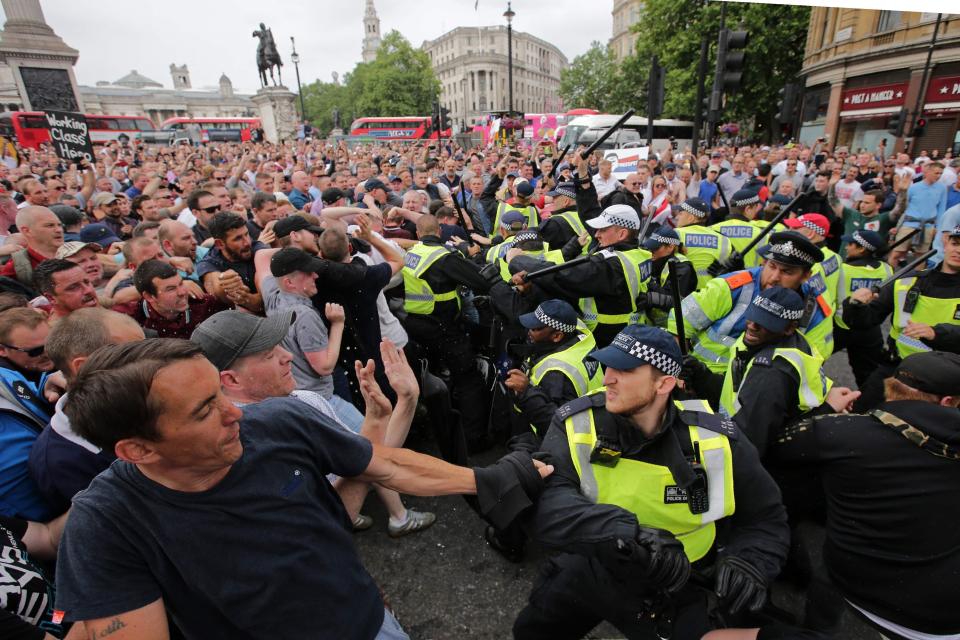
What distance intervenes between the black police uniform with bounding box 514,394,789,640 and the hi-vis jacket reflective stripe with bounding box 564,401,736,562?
43 mm

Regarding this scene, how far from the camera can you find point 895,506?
1981 mm

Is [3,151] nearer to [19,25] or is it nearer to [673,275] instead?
[19,25]

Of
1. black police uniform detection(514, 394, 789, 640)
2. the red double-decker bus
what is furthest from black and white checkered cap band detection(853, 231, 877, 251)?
the red double-decker bus

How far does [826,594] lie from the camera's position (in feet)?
7.45

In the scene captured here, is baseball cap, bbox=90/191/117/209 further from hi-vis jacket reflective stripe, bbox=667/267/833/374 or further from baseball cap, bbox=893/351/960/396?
baseball cap, bbox=893/351/960/396

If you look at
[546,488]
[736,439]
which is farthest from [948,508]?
[546,488]

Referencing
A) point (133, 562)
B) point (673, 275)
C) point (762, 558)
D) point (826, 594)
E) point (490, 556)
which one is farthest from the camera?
point (673, 275)

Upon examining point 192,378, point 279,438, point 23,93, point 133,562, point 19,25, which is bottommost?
point 133,562

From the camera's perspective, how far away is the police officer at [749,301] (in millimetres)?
3434

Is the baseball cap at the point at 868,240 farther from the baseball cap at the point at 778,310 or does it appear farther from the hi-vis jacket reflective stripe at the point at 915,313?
the baseball cap at the point at 778,310

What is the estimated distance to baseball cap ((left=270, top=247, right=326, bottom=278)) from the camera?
9.72 ft

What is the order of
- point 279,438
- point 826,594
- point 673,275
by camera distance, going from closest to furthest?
point 279,438 < point 826,594 < point 673,275

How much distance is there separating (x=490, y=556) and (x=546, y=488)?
1.69 metres

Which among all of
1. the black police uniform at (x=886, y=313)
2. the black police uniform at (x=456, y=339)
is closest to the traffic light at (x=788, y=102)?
the black police uniform at (x=886, y=313)
